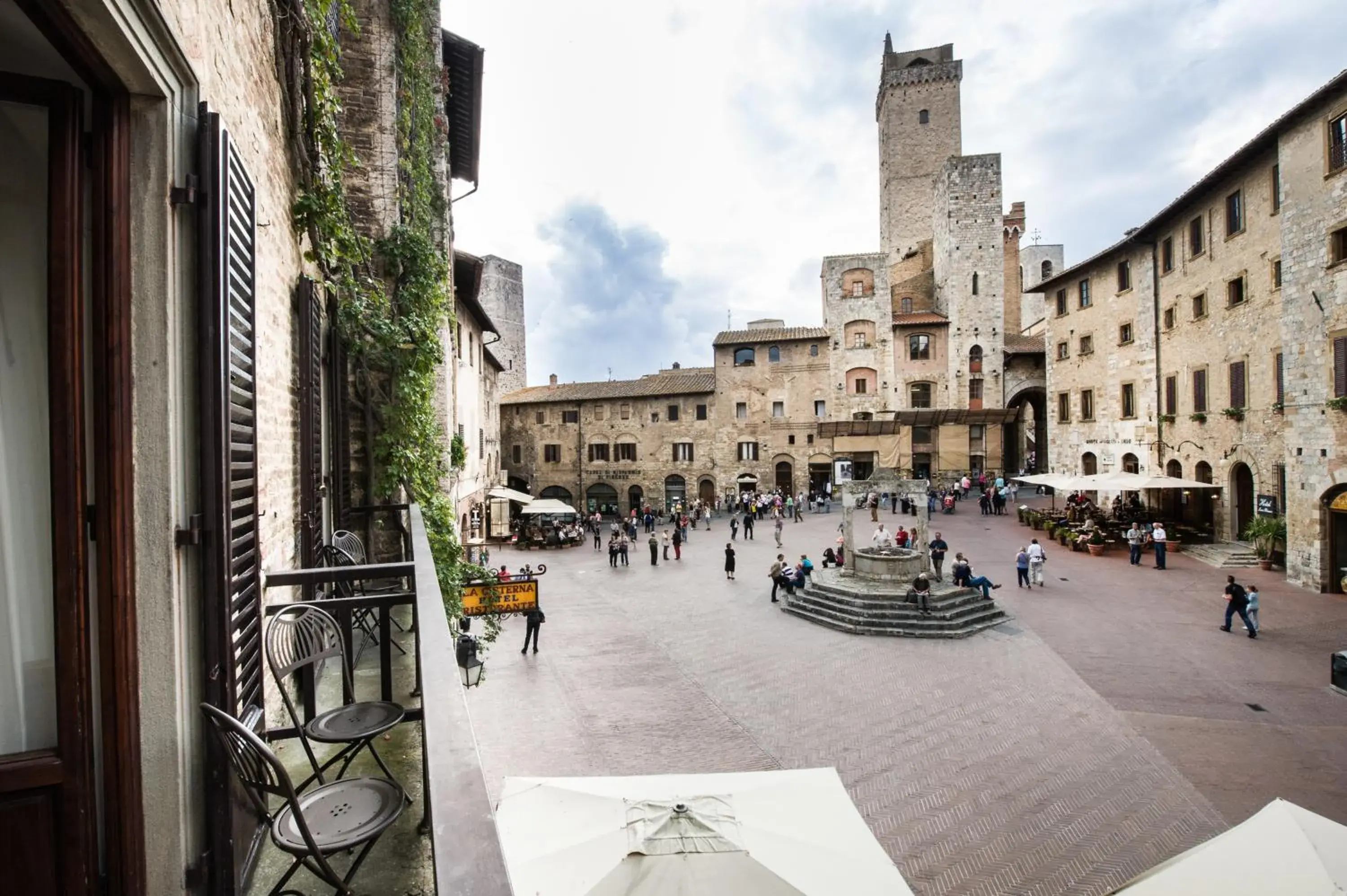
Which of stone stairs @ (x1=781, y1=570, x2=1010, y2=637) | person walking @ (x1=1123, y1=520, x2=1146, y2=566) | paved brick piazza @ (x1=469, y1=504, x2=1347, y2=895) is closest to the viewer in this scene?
paved brick piazza @ (x1=469, y1=504, x2=1347, y2=895)

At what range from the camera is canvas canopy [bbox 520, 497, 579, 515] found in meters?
28.0

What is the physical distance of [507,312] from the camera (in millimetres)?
49000

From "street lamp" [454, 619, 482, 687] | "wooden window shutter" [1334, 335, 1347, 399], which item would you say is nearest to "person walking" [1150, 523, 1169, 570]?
"wooden window shutter" [1334, 335, 1347, 399]

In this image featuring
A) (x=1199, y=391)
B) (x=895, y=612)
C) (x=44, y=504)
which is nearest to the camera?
(x=44, y=504)

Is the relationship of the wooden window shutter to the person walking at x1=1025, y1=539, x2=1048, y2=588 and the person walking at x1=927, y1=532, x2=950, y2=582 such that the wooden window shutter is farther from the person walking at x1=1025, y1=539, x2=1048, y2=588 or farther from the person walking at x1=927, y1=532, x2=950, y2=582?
the person walking at x1=927, y1=532, x2=950, y2=582

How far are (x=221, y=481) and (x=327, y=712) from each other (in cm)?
158

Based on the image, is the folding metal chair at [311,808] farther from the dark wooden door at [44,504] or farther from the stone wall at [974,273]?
the stone wall at [974,273]

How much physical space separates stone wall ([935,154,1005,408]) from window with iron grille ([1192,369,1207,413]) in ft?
49.3

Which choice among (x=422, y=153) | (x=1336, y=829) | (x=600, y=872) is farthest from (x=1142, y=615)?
(x=422, y=153)

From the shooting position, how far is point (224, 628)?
7.81 ft

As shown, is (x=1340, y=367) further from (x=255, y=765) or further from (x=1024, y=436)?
(x=1024, y=436)

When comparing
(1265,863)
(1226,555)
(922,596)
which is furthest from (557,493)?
(1265,863)

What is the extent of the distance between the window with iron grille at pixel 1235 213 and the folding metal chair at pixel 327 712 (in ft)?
89.0

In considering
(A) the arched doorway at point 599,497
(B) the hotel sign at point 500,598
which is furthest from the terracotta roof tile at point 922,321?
→ (B) the hotel sign at point 500,598
